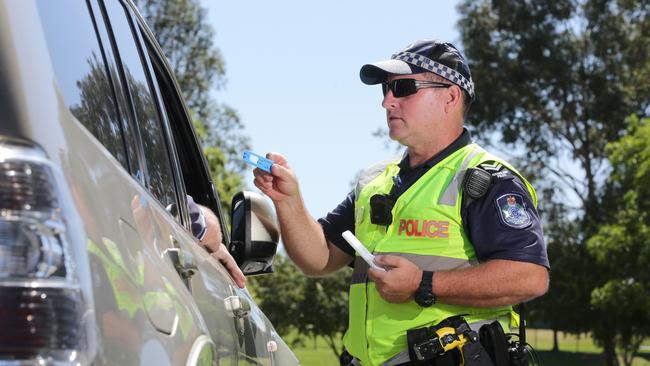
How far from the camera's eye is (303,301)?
220 feet

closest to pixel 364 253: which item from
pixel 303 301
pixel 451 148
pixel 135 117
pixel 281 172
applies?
pixel 281 172

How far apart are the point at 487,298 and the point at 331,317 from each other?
63.6m

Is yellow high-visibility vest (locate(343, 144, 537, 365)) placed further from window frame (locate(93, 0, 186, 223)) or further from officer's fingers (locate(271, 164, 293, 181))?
window frame (locate(93, 0, 186, 223))

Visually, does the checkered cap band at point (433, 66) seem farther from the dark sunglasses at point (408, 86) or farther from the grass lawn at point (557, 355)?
the grass lawn at point (557, 355)

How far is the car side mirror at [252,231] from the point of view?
3266 mm

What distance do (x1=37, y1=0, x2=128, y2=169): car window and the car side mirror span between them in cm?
124

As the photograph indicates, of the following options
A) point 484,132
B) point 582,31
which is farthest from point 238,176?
point 582,31

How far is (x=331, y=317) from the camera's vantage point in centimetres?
6675

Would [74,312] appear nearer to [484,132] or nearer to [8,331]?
[8,331]

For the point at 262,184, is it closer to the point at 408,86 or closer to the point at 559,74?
the point at 408,86

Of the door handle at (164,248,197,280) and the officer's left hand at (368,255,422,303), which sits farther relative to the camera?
the officer's left hand at (368,255,422,303)

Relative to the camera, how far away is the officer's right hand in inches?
148

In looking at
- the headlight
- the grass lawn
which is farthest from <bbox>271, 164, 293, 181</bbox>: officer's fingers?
the grass lawn

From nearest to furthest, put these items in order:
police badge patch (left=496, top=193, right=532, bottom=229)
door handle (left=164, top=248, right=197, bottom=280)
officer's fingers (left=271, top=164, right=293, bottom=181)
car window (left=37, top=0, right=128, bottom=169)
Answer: car window (left=37, top=0, right=128, bottom=169) → door handle (left=164, top=248, right=197, bottom=280) → police badge patch (left=496, top=193, right=532, bottom=229) → officer's fingers (left=271, top=164, right=293, bottom=181)
